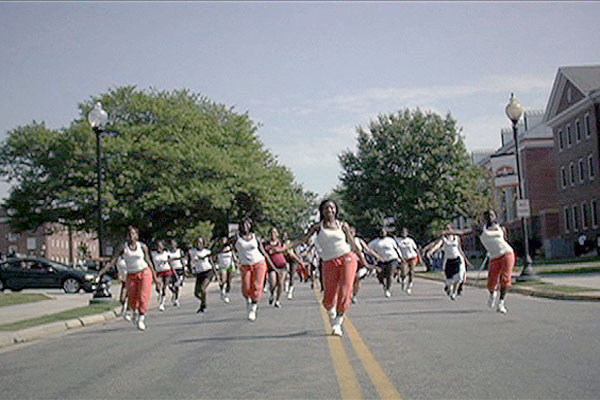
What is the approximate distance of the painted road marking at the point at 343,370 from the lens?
6.81 m

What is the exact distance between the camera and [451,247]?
62.8 ft

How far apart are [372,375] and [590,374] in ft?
6.63

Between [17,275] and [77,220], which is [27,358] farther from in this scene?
[77,220]

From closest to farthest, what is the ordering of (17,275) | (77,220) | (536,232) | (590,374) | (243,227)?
1. (590,374)
2. (243,227)
3. (17,275)
4. (77,220)
5. (536,232)

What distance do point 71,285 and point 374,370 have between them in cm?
2620

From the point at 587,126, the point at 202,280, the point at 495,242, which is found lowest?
the point at 202,280

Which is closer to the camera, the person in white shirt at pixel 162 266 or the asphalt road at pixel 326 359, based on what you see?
the asphalt road at pixel 326 359

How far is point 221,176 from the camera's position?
1977 inches

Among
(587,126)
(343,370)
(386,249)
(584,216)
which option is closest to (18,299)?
(386,249)

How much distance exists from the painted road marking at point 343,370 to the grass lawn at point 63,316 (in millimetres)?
7432

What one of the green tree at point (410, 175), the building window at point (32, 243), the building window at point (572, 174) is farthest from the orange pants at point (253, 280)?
the building window at point (32, 243)

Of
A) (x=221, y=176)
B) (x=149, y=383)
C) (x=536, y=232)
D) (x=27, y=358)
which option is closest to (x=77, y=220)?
(x=221, y=176)

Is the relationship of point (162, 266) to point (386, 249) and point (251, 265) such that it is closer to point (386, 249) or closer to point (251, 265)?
point (386, 249)

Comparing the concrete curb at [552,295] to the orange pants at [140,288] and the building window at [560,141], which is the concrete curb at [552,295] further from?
the building window at [560,141]
